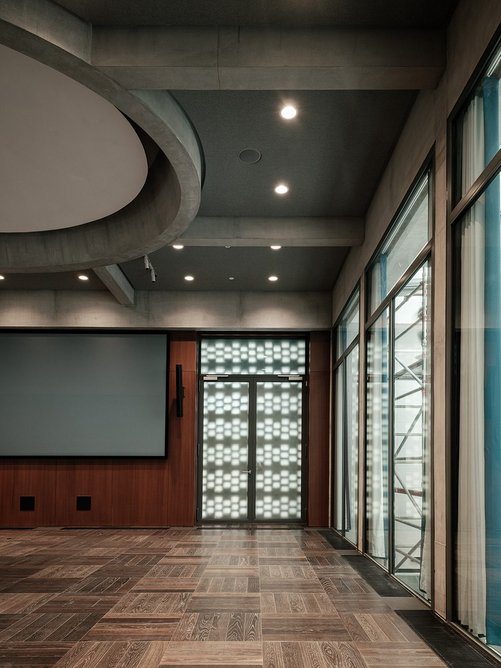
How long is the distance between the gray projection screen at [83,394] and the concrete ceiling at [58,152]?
12.4 ft

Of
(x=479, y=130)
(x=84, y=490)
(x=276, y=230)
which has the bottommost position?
(x=84, y=490)

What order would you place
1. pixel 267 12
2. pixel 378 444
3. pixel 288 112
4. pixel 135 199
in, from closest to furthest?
pixel 267 12
pixel 288 112
pixel 378 444
pixel 135 199

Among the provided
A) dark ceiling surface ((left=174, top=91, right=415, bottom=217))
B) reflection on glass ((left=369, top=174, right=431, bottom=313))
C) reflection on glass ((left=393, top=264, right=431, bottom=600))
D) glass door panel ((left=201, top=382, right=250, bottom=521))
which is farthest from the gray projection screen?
reflection on glass ((left=393, top=264, right=431, bottom=600))

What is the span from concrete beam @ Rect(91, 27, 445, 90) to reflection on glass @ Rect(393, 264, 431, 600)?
149cm

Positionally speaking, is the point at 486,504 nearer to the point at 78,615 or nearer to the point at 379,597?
the point at 379,597

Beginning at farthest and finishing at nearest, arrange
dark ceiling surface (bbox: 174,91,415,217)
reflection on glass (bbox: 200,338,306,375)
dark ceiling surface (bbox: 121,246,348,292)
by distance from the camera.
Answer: reflection on glass (bbox: 200,338,306,375) → dark ceiling surface (bbox: 121,246,348,292) → dark ceiling surface (bbox: 174,91,415,217)

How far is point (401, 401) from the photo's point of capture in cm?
613

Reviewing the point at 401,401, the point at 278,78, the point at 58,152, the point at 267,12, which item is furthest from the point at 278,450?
the point at 267,12

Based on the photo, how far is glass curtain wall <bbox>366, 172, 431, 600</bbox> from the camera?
5312 millimetres

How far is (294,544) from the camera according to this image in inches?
361

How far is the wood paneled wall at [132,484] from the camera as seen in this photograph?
463 inches

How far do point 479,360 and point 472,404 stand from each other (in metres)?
0.28

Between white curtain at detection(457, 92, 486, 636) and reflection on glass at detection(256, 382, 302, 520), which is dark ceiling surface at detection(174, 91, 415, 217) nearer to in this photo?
white curtain at detection(457, 92, 486, 636)

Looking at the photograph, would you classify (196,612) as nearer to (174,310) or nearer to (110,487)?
(110,487)
